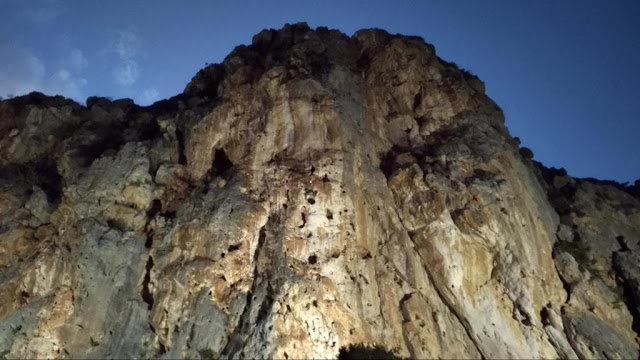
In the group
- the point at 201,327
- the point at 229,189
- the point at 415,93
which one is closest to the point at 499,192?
the point at 415,93

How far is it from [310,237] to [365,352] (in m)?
7.06

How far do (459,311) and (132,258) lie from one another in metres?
18.8

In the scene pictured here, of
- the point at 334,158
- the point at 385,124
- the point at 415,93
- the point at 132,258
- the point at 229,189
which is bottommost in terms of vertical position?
the point at 132,258

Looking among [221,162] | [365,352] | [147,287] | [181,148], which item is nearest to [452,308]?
[365,352]

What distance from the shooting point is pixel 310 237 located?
2411 centimetres

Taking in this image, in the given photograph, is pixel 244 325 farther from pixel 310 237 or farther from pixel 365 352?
pixel 310 237

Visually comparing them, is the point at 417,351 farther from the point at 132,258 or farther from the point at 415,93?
the point at 415,93

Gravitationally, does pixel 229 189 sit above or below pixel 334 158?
below

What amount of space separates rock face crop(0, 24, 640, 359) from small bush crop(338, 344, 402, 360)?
1.93 feet

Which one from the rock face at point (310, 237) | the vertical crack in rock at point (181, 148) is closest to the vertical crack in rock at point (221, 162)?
the rock face at point (310, 237)

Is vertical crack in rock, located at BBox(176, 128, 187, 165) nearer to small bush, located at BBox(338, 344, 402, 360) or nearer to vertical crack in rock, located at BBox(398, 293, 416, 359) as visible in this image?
vertical crack in rock, located at BBox(398, 293, 416, 359)

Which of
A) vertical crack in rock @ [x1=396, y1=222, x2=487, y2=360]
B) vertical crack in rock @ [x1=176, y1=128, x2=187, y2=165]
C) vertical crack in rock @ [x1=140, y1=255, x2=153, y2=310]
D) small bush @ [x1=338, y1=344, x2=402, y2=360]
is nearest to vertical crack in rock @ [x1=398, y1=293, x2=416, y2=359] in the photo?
small bush @ [x1=338, y1=344, x2=402, y2=360]

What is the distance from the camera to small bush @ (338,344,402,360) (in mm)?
19094

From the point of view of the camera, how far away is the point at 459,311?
23.1 meters
